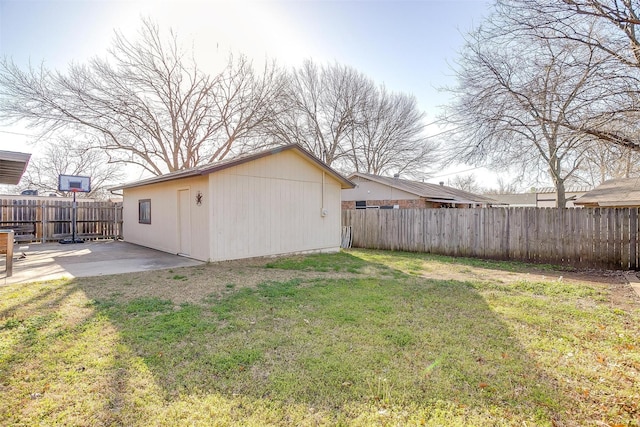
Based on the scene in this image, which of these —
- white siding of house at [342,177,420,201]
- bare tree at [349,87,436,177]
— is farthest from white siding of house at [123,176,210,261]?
bare tree at [349,87,436,177]

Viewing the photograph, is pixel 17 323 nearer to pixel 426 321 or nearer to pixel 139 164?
pixel 426 321

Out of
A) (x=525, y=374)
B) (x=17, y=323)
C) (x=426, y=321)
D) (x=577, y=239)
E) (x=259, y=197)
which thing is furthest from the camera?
(x=259, y=197)

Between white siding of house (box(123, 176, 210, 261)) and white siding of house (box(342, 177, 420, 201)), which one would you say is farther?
white siding of house (box(342, 177, 420, 201))

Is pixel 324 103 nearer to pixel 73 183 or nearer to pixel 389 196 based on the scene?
pixel 389 196

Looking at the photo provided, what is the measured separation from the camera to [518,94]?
285 inches

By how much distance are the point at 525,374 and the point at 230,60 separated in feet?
63.8

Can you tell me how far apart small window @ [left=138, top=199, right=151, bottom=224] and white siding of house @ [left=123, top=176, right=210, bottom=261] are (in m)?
0.16

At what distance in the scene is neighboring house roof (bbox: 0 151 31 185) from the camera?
561 centimetres

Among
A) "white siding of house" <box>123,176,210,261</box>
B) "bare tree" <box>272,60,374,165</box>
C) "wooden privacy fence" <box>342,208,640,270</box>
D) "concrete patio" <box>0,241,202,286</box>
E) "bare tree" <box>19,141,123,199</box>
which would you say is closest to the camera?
"concrete patio" <box>0,241,202,286</box>

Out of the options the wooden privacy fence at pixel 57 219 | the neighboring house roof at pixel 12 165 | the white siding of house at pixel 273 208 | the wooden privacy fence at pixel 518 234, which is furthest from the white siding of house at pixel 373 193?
the neighboring house roof at pixel 12 165

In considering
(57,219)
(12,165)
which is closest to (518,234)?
(12,165)

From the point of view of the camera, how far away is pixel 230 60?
17.9 meters

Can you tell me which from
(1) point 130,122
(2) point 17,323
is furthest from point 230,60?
(2) point 17,323

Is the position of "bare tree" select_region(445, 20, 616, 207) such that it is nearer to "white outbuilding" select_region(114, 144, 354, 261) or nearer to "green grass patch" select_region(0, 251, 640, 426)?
"green grass patch" select_region(0, 251, 640, 426)
